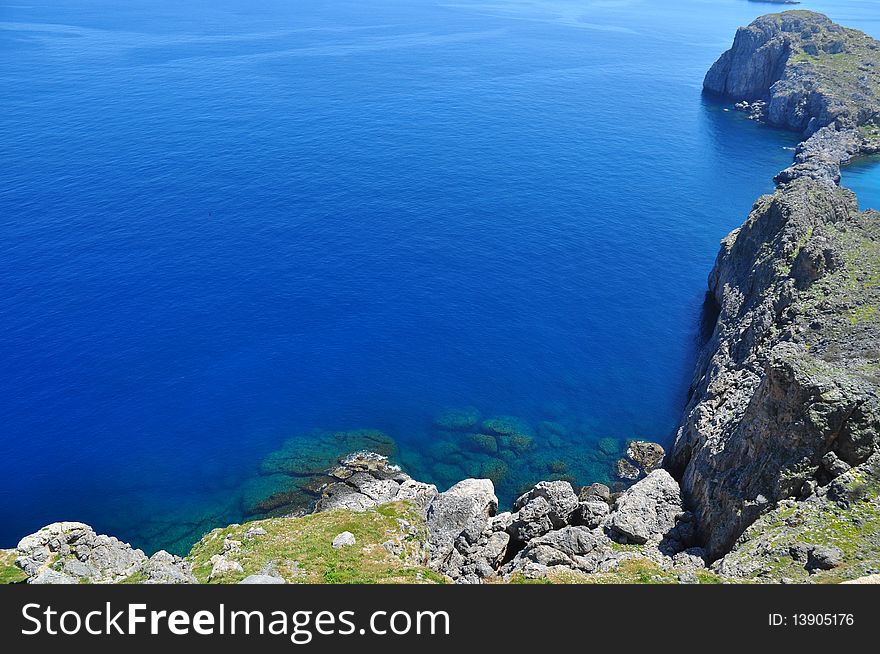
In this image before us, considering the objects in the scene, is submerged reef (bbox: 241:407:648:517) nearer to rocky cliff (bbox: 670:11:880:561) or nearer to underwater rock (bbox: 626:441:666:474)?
underwater rock (bbox: 626:441:666:474)

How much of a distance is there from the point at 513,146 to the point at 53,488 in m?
138

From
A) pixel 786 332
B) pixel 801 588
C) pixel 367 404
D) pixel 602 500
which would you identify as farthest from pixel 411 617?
pixel 367 404

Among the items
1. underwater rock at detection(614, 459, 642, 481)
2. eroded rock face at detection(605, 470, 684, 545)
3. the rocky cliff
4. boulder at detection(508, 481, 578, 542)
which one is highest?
the rocky cliff

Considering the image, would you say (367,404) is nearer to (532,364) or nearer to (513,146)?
(532,364)

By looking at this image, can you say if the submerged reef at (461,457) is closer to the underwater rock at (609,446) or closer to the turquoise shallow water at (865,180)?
the underwater rock at (609,446)

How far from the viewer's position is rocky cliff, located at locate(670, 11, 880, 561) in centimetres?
4972

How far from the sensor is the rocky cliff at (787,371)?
49719 millimetres

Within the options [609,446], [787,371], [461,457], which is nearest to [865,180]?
[609,446]

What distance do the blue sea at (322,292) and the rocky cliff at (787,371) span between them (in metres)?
13.6

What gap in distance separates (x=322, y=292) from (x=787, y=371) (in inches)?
3109

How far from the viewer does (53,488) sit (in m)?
75.2

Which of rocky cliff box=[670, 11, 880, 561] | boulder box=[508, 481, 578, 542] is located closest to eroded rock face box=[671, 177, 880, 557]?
rocky cliff box=[670, 11, 880, 561]

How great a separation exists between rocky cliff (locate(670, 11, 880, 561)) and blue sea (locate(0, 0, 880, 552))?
13.6m

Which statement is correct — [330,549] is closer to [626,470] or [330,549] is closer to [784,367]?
[626,470]
